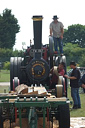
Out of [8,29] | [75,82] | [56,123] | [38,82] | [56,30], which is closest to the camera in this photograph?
[56,123]

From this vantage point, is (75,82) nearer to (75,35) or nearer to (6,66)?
(6,66)

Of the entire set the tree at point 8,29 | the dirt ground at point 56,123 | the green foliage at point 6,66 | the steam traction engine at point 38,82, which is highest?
the tree at point 8,29

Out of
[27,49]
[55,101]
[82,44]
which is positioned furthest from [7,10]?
[55,101]

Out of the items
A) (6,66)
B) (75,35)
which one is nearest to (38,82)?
(6,66)

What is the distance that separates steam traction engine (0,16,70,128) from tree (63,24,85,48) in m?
66.2

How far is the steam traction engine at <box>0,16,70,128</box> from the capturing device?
22.3 ft

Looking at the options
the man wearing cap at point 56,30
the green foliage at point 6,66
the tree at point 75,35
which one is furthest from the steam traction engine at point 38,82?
the tree at point 75,35

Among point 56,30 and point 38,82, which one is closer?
point 38,82

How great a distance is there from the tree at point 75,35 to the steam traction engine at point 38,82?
217 feet

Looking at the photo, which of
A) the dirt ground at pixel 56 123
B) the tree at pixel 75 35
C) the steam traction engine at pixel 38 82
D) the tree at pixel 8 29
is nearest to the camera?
the steam traction engine at pixel 38 82

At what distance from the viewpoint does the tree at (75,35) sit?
77.9 meters

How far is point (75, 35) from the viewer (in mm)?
79625

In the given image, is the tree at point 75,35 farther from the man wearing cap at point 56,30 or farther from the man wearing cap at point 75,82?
the man wearing cap at point 75,82

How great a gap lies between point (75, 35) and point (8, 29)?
20474mm
